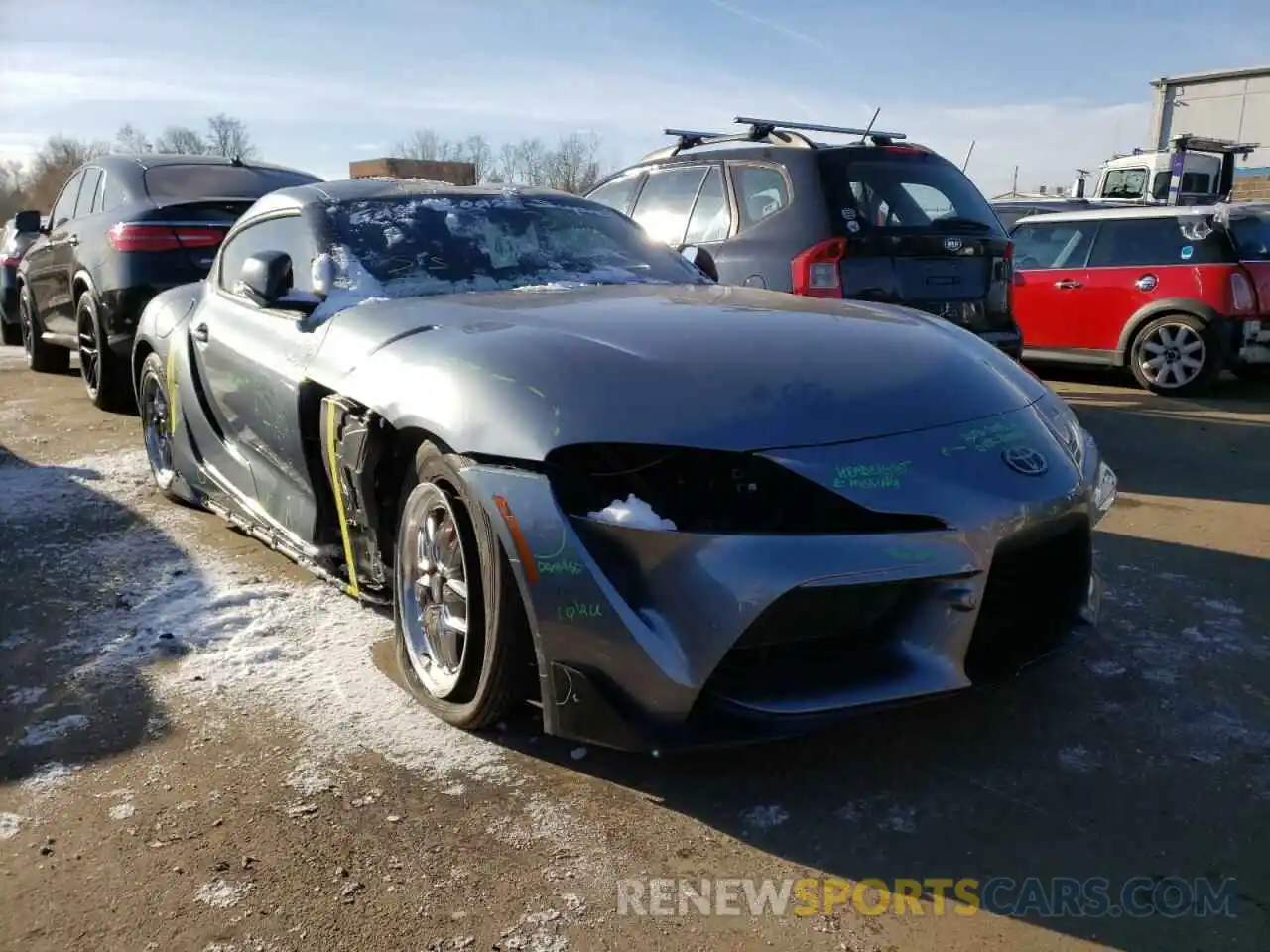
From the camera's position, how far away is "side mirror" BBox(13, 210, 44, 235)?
818cm

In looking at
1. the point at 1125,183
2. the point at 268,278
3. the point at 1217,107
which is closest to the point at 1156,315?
the point at 268,278

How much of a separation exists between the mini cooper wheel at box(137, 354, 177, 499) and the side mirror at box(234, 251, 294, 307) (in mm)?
1489

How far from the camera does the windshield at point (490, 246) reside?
3467 millimetres

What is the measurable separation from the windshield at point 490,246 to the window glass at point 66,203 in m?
5.30

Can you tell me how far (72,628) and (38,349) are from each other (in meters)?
6.33

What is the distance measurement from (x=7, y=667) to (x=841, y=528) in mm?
2573

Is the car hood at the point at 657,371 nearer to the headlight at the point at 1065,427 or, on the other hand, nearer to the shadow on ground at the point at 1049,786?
the headlight at the point at 1065,427

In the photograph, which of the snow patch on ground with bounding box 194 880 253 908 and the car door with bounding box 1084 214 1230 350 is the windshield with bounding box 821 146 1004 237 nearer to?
the car door with bounding box 1084 214 1230 350

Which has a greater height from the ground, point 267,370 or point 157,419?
point 267,370

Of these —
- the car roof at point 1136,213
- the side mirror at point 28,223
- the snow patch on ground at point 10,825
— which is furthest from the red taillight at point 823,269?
the side mirror at point 28,223

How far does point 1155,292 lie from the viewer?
8086 millimetres

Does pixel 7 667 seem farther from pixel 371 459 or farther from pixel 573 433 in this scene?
pixel 573 433

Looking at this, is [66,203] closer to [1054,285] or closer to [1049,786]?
[1054,285]

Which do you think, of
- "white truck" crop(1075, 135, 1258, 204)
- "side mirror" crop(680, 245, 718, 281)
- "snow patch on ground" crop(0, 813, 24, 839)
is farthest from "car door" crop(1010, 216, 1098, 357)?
"white truck" crop(1075, 135, 1258, 204)
